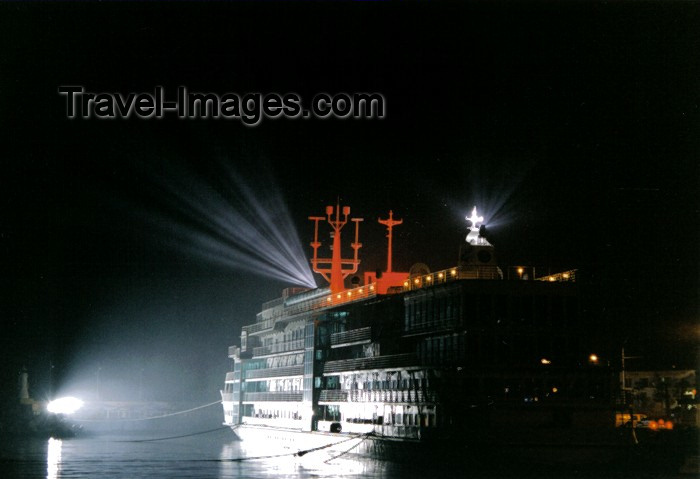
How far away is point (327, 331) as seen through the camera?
7062 cm

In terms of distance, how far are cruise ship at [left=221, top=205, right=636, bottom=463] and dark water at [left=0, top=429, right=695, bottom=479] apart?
1.18m

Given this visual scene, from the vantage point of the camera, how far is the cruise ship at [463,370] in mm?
49344

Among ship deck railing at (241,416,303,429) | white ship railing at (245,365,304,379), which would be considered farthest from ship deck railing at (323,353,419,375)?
ship deck railing at (241,416,303,429)

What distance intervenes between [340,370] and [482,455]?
1962cm

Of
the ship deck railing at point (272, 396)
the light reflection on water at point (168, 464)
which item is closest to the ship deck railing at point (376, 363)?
the light reflection on water at point (168, 464)

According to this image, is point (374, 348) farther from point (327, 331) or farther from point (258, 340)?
point (258, 340)

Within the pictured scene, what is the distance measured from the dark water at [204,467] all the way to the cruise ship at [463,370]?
1.18 meters

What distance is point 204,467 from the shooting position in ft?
200

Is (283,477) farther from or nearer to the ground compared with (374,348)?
nearer to the ground

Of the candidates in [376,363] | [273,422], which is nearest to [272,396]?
[273,422]

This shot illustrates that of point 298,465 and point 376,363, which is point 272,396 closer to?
point 298,465

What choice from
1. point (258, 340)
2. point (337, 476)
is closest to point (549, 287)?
point (337, 476)

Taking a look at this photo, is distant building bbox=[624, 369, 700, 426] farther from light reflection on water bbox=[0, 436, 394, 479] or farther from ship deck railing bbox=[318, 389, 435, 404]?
light reflection on water bbox=[0, 436, 394, 479]

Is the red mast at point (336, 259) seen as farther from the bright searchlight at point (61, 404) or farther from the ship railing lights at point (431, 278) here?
the bright searchlight at point (61, 404)
